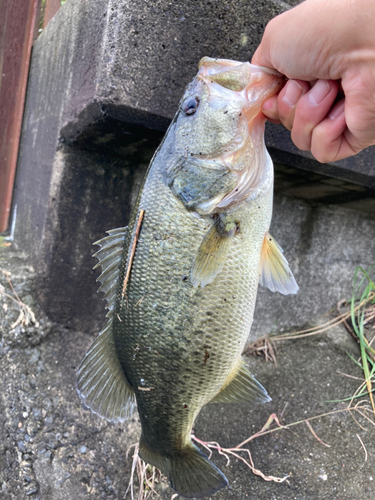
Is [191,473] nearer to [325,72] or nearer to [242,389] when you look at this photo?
A: [242,389]

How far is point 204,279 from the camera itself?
1340 mm

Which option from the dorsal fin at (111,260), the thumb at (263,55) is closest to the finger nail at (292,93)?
the thumb at (263,55)

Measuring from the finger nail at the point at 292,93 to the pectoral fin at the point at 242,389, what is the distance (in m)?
1.21

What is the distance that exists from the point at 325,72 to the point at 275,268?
0.82 metres

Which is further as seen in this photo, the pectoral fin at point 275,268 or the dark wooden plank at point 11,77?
the dark wooden plank at point 11,77

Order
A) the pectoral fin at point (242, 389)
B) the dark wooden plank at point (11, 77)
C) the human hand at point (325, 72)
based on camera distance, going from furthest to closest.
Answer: the dark wooden plank at point (11, 77), the pectoral fin at point (242, 389), the human hand at point (325, 72)

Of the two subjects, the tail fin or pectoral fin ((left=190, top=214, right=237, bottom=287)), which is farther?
the tail fin

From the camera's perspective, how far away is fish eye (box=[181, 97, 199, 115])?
4.56 feet

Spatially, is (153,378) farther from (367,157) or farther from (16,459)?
(367,157)

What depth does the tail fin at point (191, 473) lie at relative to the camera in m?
1.48

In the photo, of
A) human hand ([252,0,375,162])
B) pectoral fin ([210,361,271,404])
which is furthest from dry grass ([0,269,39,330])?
human hand ([252,0,375,162])

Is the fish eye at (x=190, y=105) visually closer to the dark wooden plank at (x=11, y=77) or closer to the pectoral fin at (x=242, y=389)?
the pectoral fin at (x=242, y=389)

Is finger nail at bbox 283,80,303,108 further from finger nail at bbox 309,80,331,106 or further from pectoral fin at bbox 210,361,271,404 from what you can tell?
pectoral fin at bbox 210,361,271,404

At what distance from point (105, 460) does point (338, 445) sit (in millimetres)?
1561
